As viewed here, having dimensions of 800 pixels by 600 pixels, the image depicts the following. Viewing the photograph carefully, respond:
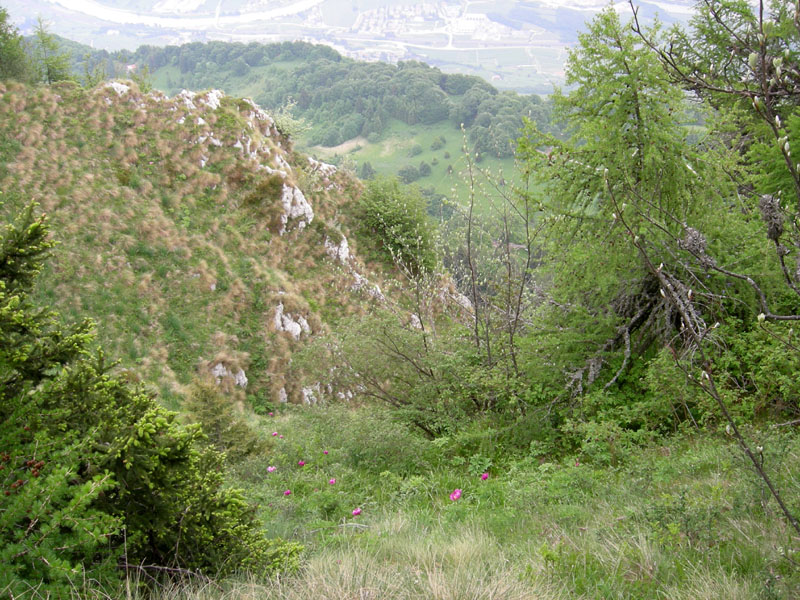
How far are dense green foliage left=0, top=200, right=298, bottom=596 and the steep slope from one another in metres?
9.54

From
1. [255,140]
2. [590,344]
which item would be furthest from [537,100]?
[590,344]

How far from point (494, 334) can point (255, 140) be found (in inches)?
627

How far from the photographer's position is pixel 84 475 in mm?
2576

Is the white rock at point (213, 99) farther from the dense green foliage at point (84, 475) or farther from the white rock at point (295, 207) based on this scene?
the dense green foliage at point (84, 475)

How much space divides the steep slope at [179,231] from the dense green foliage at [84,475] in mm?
9537

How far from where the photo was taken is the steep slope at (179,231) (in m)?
14.2

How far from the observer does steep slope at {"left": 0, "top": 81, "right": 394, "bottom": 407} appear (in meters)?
14.2

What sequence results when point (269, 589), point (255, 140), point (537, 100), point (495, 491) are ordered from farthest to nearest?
1. point (537, 100)
2. point (255, 140)
3. point (495, 491)
4. point (269, 589)

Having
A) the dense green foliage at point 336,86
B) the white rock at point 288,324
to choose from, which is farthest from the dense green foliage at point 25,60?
the dense green foliage at point 336,86

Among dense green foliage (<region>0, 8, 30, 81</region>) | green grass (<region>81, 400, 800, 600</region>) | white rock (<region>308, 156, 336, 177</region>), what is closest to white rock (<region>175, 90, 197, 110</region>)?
white rock (<region>308, 156, 336, 177</region>)

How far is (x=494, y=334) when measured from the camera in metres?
8.09

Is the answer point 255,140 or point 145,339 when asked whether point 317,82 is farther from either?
point 145,339

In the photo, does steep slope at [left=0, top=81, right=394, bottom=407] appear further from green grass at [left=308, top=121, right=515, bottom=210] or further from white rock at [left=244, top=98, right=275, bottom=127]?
green grass at [left=308, top=121, right=515, bottom=210]

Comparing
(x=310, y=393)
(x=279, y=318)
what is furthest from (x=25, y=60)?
(x=310, y=393)
